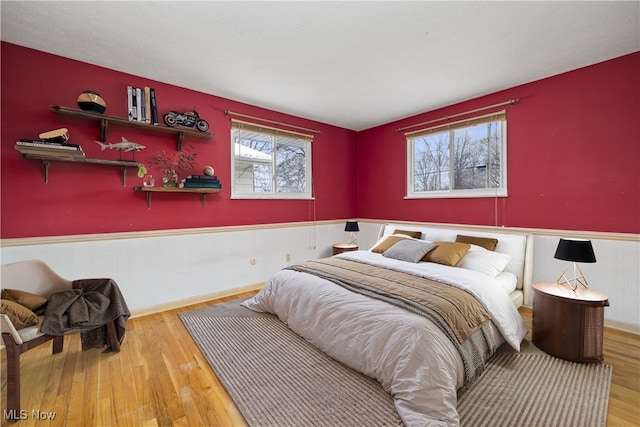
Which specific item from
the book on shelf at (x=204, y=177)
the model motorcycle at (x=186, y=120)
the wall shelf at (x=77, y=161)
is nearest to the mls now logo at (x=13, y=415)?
the wall shelf at (x=77, y=161)

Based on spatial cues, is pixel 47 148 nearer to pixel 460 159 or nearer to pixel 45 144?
pixel 45 144

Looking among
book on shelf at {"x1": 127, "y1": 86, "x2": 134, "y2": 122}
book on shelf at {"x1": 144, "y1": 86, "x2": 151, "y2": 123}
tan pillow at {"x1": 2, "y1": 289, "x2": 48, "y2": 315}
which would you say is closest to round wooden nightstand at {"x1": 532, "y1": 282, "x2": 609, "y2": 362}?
tan pillow at {"x1": 2, "y1": 289, "x2": 48, "y2": 315}

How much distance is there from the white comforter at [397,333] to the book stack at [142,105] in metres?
2.15

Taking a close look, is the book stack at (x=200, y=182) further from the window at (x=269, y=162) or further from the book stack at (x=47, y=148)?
the book stack at (x=47, y=148)

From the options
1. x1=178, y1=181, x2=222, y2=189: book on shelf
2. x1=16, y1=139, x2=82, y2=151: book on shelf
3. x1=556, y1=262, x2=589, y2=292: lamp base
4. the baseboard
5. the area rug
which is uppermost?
x1=16, y1=139, x2=82, y2=151: book on shelf

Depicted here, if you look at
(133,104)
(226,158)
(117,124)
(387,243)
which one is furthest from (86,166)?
(387,243)

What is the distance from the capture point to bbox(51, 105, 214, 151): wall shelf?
2.45m

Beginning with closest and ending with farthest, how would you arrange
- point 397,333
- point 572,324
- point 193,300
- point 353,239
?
point 397,333 < point 572,324 < point 193,300 < point 353,239

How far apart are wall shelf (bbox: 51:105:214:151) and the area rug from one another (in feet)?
7.21

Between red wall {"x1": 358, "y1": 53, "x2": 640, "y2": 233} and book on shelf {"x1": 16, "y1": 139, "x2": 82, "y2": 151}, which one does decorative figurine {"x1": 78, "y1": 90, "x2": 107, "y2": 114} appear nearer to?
book on shelf {"x1": 16, "y1": 139, "x2": 82, "y2": 151}

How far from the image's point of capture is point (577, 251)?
6.99ft

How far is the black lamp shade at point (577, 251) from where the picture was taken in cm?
209

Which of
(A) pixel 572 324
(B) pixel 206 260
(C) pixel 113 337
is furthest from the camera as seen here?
(B) pixel 206 260

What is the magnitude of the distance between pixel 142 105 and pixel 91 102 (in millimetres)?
448
